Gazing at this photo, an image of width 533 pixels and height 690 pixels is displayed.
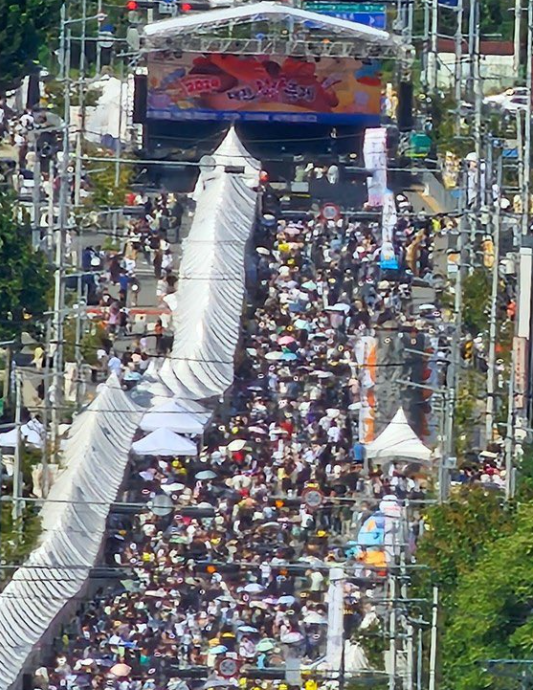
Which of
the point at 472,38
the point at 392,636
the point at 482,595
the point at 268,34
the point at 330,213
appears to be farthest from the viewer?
the point at 268,34

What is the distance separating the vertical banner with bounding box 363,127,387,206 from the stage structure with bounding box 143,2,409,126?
3.84 m

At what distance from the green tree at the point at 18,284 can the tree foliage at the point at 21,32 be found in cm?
2056

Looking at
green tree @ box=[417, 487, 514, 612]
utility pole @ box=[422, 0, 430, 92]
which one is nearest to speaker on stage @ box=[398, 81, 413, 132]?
utility pole @ box=[422, 0, 430, 92]

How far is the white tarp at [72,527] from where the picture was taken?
46.3m

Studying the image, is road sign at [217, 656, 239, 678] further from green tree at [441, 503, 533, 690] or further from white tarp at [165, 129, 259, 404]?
white tarp at [165, 129, 259, 404]

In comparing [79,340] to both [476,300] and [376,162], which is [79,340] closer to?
[476,300]

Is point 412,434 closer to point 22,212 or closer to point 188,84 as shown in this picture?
point 22,212

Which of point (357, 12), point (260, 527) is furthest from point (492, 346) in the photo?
point (357, 12)

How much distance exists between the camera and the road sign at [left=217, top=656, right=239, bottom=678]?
47.2 metres

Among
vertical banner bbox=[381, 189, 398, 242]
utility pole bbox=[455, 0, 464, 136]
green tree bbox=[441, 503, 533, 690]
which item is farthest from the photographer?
utility pole bbox=[455, 0, 464, 136]

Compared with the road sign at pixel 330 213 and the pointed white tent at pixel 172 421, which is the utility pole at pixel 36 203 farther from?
the pointed white tent at pixel 172 421

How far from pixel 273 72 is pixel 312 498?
3294 cm

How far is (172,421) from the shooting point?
56.8 metres

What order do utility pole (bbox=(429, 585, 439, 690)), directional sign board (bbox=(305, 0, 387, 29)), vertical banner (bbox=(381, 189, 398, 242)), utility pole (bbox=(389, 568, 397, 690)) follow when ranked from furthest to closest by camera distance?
directional sign board (bbox=(305, 0, 387, 29)) → vertical banner (bbox=(381, 189, 398, 242)) → utility pole (bbox=(389, 568, 397, 690)) → utility pole (bbox=(429, 585, 439, 690))
